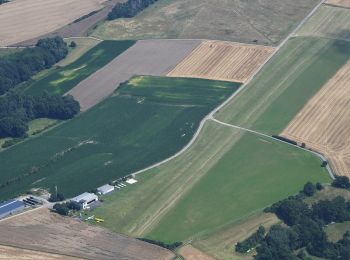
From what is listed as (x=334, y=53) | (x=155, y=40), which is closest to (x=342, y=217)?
(x=334, y=53)

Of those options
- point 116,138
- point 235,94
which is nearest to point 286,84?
point 235,94

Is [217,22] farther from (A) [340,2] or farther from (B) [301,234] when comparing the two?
(B) [301,234]

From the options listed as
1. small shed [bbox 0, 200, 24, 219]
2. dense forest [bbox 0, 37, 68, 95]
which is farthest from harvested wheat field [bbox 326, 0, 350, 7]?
small shed [bbox 0, 200, 24, 219]

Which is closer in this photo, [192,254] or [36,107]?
[192,254]

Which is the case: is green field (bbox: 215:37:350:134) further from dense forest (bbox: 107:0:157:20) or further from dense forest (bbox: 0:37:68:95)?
dense forest (bbox: 0:37:68:95)

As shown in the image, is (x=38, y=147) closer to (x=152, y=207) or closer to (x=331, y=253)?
(x=152, y=207)

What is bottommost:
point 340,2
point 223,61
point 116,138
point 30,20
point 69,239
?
point 69,239

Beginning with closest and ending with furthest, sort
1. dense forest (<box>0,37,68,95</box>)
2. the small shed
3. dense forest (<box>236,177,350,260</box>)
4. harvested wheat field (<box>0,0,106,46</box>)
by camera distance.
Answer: dense forest (<box>236,177,350,260</box>) → the small shed → dense forest (<box>0,37,68,95</box>) → harvested wheat field (<box>0,0,106,46</box>)
